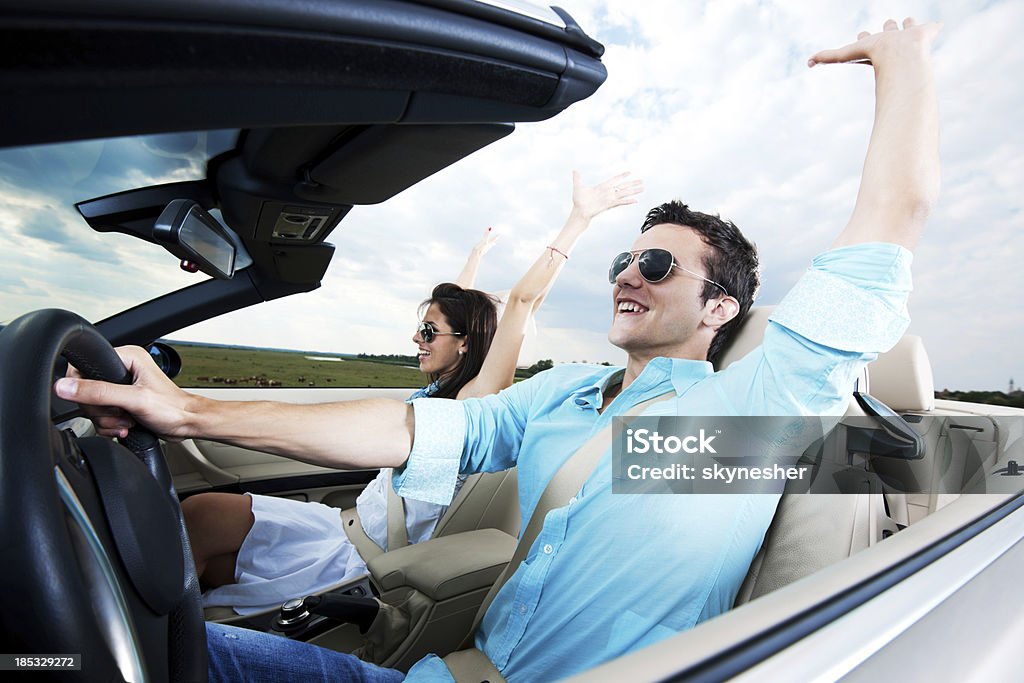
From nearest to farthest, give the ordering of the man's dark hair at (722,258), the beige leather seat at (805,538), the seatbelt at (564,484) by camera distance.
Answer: the beige leather seat at (805,538)
the seatbelt at (564,484)
the man's dark hair at (722,258)

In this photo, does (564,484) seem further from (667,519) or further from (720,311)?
(720,311)

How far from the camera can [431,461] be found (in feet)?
4.12

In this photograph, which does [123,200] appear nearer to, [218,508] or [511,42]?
[218,508]

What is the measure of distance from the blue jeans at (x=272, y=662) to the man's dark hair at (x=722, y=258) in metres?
1.12

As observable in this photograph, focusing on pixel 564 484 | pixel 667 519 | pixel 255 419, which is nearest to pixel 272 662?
pixel 255 419

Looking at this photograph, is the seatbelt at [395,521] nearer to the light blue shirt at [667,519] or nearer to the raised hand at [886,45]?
the light blue shirt at [667,519]

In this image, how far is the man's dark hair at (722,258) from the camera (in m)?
1.52

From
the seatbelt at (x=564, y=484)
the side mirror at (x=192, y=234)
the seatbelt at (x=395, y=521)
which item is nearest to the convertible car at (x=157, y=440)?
the side mirror at (x=192, y=234)

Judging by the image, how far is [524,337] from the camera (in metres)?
2.43

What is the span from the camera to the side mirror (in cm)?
135

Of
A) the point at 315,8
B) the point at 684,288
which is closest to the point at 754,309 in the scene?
the point at 684,288

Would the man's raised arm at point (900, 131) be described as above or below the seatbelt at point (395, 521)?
above

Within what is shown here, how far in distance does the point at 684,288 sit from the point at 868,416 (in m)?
0.69

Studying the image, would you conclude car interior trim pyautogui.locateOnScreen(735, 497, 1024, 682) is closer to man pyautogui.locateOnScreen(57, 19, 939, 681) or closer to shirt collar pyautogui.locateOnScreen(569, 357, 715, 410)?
man pyautogui.locateOnScreen(57, 19, 939, 681)
